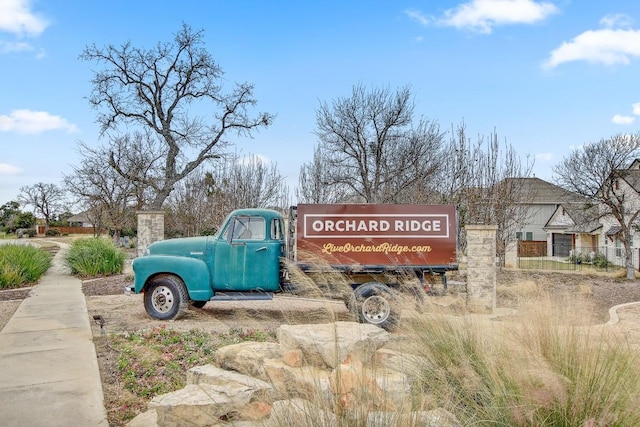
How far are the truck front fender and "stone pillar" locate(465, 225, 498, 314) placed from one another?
5160 millimetres

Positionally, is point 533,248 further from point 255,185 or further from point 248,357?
point 248,357

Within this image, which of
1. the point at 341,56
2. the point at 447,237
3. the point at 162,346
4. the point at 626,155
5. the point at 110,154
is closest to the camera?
the point at 162,346

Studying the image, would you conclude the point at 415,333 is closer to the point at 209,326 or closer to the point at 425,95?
the point at 209,326

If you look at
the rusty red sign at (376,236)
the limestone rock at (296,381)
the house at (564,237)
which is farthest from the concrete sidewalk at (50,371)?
the house at (564,237)

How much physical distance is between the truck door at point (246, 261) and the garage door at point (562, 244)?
120 feet

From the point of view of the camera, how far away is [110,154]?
26.4 m

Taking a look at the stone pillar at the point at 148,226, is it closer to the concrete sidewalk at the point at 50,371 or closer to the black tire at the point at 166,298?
the concrete sidewalk at the point at 50,371

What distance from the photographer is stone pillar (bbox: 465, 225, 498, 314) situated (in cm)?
1062

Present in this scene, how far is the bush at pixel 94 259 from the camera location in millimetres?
16844

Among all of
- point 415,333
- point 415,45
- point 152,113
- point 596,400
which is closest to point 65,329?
point 415,333

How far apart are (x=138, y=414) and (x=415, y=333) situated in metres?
2.55

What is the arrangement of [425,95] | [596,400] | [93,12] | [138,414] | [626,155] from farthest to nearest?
[425,95]
[626,155]
[93,12]
[138,414]
[596,400]

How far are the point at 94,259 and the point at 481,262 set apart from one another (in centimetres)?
1224

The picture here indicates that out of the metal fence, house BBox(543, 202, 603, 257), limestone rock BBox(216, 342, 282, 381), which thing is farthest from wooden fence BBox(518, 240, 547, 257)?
limestone rock BBox(216, 342, 282, 381)
